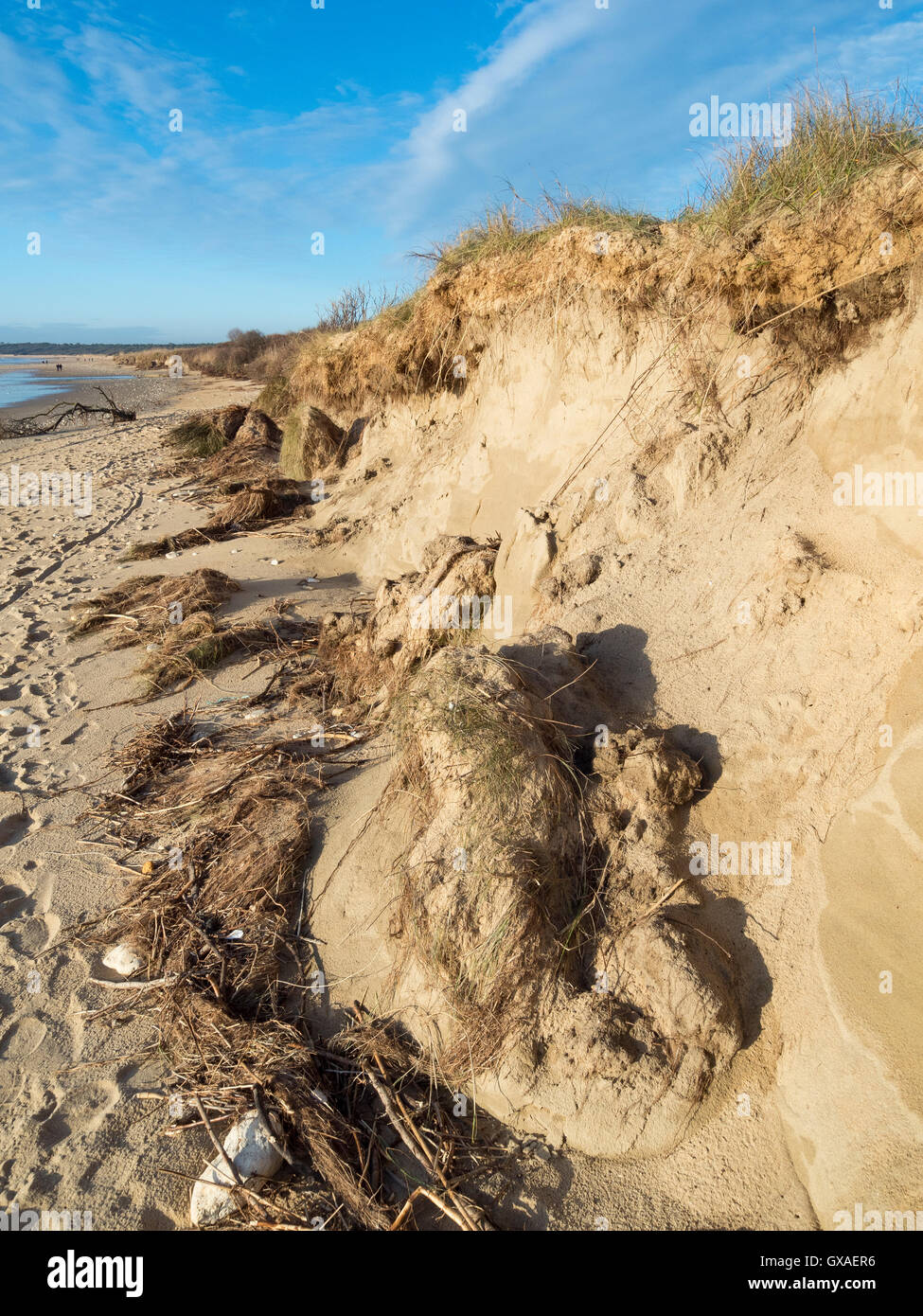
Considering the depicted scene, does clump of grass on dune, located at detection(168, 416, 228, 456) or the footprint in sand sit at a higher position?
clump of grass on dune, located at detection(168, 416, 228, 456)

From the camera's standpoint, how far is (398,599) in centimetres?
589

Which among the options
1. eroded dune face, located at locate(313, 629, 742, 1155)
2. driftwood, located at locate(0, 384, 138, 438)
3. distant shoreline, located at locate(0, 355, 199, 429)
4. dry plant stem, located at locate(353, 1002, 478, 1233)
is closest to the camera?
dry plant stem, located at locate(353, 1002, 478, 1233)

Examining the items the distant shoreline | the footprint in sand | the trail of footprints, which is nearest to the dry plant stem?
the trail of footprints

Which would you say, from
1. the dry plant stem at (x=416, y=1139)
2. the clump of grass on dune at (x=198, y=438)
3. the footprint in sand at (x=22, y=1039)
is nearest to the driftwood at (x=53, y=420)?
the clump of grass on dune at (x=198, y=438)

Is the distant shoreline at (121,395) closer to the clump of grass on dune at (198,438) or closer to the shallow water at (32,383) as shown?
the shallow water at (32,383)

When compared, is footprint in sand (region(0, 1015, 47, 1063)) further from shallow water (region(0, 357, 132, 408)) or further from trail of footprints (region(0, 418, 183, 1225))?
shallow water (region(0, 357, 132, 408))

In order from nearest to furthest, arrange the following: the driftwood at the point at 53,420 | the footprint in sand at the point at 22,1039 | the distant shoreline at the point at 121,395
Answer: the footprint in sand at the point at 22,1039, the driftwood at the point at 53,420, the distant shoreline at the point at 121,395

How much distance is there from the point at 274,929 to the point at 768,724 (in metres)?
2.62

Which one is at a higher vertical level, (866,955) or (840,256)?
(840,256)

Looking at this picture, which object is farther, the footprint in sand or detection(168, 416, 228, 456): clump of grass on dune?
detection(168, 416, 228, 456): clump of grass on dune

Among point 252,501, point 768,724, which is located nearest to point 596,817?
point 768,724

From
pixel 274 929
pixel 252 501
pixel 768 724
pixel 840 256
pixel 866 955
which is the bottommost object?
pixel 274 929

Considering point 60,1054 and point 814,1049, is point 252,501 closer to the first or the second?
point 60,1054

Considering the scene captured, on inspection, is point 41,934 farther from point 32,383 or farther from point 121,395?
point 32,383
